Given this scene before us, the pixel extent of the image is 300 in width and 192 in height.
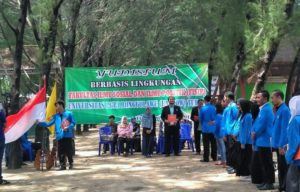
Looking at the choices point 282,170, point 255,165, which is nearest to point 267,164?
point 255,165

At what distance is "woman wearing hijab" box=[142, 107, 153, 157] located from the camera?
16.6 metres

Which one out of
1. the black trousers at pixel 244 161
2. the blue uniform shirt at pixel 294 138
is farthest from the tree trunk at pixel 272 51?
the blue uniform shirt at pixel 294 138

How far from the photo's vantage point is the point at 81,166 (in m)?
14.5

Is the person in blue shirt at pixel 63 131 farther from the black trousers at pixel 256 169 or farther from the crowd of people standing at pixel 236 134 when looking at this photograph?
the black trousers at pixel 256 169

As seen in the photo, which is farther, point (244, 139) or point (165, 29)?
point (165, 29)

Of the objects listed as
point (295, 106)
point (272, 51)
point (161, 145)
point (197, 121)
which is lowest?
point (161, 145)

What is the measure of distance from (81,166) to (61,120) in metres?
1.59

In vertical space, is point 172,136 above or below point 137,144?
above

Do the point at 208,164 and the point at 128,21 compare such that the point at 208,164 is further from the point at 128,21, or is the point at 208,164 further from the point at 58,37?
the point at 128,21

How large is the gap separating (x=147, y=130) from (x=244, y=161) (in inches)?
215

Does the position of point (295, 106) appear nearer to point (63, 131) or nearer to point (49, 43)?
point (63, 131)

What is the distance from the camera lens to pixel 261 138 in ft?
33.0

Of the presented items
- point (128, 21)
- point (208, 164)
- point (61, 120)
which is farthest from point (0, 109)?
point (128, 21)

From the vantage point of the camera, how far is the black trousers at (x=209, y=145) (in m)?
14.7
